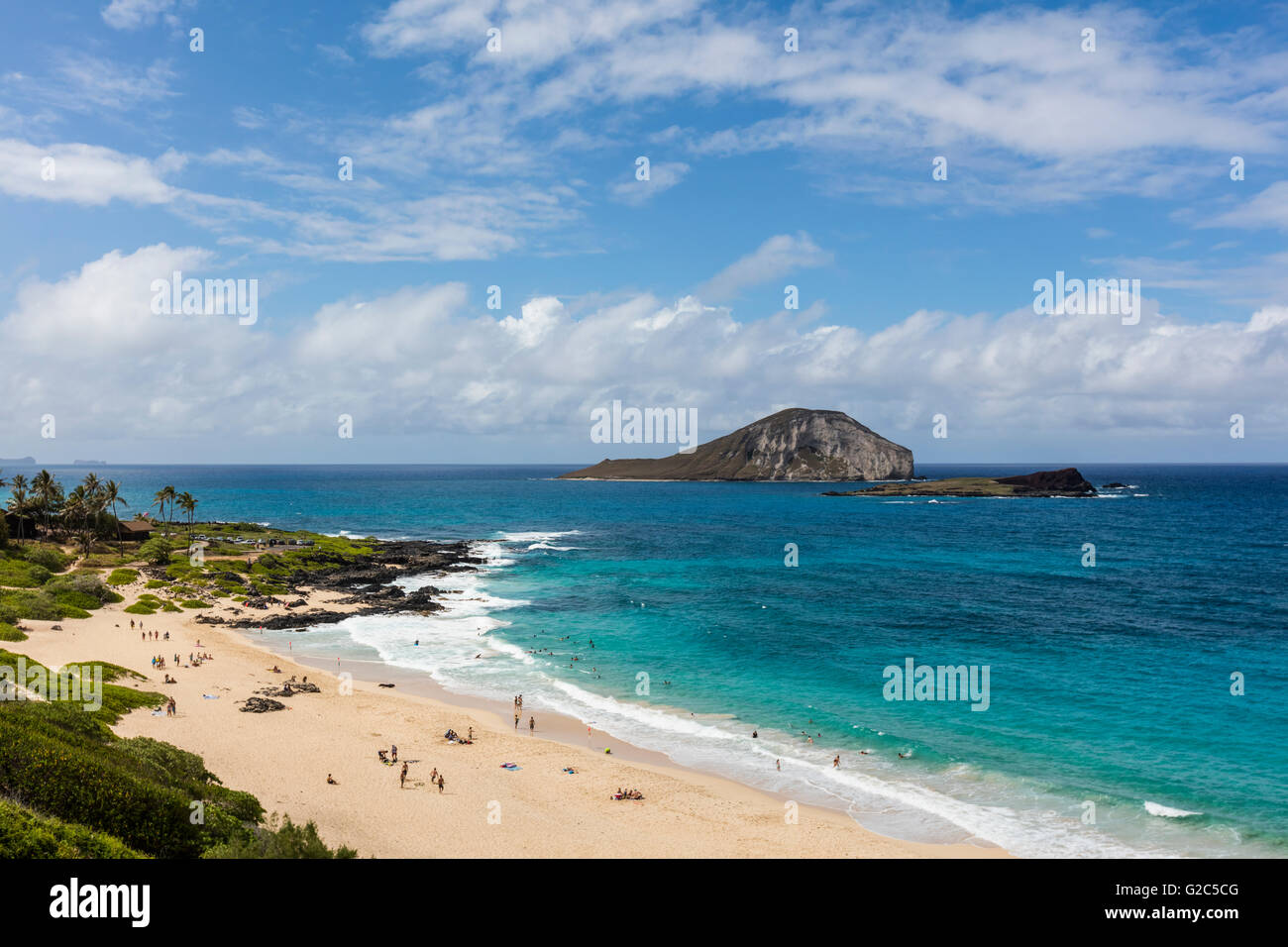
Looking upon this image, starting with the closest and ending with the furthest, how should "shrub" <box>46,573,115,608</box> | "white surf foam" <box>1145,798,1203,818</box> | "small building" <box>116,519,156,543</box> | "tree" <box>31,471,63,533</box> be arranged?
"white surf foam" <box>1145,798,1203,818</box>
"shrub" <box>46,573,115,608</box>
"tree" <box>31,471,63,533</box>
"small building" <box>116,519,156,543</box>

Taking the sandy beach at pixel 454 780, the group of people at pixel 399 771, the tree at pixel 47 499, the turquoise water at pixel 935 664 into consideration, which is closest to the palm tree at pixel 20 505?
the tree at pixel 47 499

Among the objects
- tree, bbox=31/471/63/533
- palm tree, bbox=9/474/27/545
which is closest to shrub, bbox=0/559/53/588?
palm tree, bbox=9/474/27/545

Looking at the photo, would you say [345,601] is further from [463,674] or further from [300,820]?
[300,820]

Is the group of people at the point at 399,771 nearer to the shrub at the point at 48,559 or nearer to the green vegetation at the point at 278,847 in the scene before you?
the green vegetation at the point at 278,847

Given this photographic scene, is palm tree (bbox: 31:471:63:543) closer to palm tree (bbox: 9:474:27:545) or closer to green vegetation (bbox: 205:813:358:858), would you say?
palm tree (bbox: 9:474:27:545)

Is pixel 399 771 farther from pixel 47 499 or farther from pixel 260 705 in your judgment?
pixel 47 499
